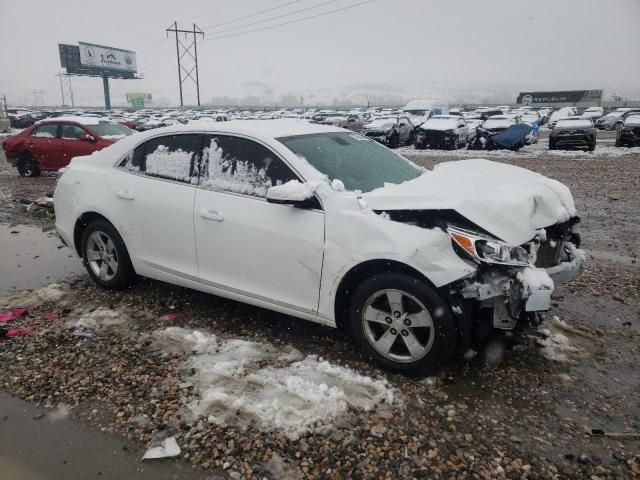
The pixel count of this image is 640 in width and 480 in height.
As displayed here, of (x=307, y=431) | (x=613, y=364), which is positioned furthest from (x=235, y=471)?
(x=613, y=364)

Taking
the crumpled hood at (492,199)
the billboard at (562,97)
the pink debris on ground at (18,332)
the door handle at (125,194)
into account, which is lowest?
the pink debris on ground at (18,332)

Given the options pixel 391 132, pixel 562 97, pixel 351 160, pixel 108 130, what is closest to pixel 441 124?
pixel 391 132

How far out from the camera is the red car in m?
12.1

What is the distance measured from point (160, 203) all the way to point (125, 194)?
457mm

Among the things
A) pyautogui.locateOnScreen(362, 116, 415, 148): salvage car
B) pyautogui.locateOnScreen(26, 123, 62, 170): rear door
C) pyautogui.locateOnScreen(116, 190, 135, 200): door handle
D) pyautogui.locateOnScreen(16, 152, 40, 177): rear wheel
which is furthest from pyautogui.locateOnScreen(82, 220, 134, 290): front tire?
pyautogui.locateOnScreen(362, 116, 415, 148): salvage car

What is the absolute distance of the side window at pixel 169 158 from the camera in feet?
13.2

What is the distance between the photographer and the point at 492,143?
20.3 metres

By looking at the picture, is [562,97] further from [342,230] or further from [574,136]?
[342,230]

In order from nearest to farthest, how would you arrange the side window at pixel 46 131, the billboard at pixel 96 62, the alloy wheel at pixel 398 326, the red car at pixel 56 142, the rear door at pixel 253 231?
the alloy wheel at pixel 398 326 < the rear door at pixel 253 231 < the red car at pixel 56 142 < the side window at pixel 46 131 < the billboard at pixel 96 62

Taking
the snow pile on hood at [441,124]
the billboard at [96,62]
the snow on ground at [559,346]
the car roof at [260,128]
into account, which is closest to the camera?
the snow on ground at [559,346]

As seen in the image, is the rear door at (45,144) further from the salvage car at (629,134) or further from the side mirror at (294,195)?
the salvage car at (629,134)

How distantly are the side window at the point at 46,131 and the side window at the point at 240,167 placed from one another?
1054 centimetres

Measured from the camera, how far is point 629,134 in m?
19.9

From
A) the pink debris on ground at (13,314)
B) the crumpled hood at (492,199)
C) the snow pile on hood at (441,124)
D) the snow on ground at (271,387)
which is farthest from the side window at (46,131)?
the snow pile on hood at (441,124)
